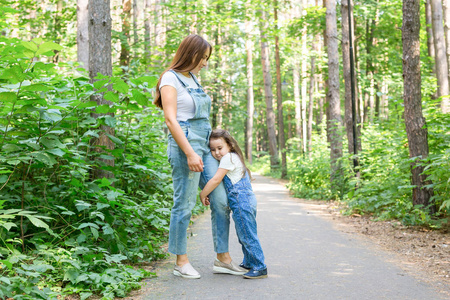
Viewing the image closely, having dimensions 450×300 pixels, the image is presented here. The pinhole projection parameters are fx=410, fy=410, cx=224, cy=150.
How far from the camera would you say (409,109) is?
673 centimetres

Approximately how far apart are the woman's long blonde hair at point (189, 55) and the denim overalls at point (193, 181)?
147 millimetres

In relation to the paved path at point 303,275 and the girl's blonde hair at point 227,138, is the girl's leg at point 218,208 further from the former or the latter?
the paved path at point 303,275

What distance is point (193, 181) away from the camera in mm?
3848

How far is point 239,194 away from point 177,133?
0.86 meters

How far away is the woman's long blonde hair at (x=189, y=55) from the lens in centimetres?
381

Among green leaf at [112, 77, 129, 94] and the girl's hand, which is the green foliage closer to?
green leaf at [112, 77, 129, 94]

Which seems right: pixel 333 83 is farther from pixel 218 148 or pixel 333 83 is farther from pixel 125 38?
pixel 218 148

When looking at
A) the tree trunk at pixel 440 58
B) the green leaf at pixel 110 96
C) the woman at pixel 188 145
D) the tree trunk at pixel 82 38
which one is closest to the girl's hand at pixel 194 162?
the woman at pixel 188 145

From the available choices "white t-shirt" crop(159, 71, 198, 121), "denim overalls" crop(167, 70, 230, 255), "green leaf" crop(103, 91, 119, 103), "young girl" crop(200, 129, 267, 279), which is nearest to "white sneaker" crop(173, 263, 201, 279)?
"denim overalls" crop(167, 70, 230, 255)

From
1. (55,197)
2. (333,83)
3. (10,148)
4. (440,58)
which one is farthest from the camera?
(440,58)

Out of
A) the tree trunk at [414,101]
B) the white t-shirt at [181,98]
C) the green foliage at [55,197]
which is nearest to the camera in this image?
the green foliage at [55,197]

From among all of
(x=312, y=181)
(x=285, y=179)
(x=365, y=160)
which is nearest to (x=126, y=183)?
(x=365, y=160)

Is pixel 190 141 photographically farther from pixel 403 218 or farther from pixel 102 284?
pixel 403 218

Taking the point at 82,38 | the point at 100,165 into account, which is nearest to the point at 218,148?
the point at 100,165
